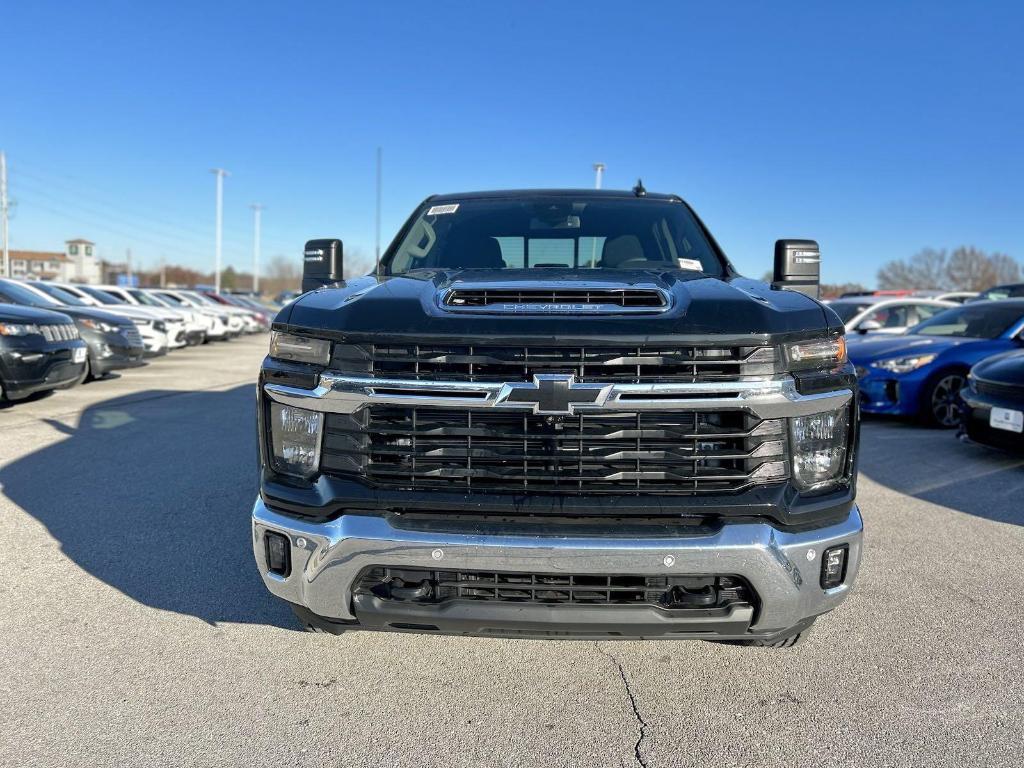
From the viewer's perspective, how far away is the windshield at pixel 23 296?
10000 mm

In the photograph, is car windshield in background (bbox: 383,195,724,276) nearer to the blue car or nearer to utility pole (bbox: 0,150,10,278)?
the blue car

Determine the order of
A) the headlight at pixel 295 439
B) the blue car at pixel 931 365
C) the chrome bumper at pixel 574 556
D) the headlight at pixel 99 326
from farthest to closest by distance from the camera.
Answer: the headlight at pixel 99 326 < the blue car at pixel 931 365 < the headlight at pixel 295 439 < the chrome bumper at pixel 574 556

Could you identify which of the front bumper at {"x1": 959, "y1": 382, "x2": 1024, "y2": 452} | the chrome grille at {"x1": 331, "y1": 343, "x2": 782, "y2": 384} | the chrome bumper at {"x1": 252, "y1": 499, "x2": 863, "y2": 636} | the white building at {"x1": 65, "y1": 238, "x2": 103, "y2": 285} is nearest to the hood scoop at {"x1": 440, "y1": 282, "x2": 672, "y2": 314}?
the chrome grille at {"x1": 331, "y1": 343, "x2": 782, "y2": 384}

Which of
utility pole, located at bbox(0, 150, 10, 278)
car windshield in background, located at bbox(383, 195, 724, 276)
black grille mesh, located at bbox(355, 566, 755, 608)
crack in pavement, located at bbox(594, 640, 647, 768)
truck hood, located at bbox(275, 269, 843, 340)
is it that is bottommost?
crack in pavement, located at bbox(594, 640, 647, 768)

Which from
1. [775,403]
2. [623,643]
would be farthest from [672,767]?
[775,403]

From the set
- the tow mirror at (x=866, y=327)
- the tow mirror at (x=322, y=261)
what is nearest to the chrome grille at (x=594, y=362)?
the tow mirror at (x=322, y=261)

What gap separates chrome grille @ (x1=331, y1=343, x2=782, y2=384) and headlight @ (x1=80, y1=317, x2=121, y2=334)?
10.5 meters

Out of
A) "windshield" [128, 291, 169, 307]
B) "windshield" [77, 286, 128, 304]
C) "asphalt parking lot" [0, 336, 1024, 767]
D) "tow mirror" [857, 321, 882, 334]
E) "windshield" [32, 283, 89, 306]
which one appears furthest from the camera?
"windshield" [128, 291, 169, 307]

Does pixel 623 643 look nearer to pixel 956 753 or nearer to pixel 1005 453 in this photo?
pixel 956 753

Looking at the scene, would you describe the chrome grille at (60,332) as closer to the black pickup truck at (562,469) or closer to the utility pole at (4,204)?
the black pickup truck at (562,469)

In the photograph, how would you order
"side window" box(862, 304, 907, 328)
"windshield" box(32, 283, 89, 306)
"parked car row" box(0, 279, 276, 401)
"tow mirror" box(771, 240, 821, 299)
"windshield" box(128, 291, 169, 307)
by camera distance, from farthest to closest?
1. "windshield" box(128, 291, 169, 307)
2. "side window" box(862, 304, 907, 328)
3. "windshield" box(32, 283, 89, 306)
4. "parked car row" box(0, 279, 276, 401)
5. "tow mirror" box(771, 240, 821, 299)

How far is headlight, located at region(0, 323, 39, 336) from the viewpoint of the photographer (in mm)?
7754

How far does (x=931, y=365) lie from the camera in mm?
8117

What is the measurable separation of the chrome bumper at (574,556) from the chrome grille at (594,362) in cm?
50
